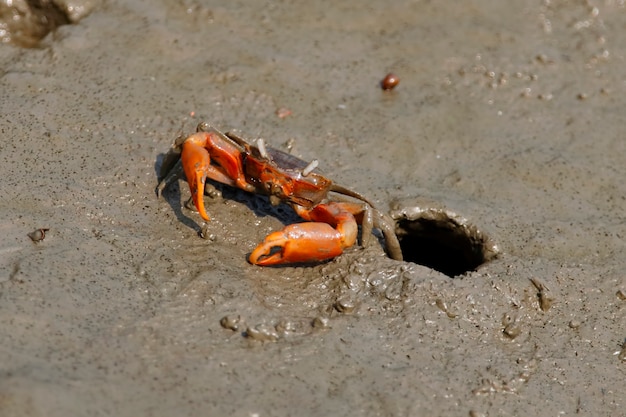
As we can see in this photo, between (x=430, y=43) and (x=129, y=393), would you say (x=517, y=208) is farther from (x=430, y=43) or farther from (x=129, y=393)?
(x=129, y=393)

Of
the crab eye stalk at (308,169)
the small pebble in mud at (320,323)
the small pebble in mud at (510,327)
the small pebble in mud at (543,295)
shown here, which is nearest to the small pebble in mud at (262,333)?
the small pebble in mud at (320,323)

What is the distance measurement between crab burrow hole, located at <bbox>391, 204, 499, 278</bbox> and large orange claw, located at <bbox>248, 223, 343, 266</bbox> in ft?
2.49

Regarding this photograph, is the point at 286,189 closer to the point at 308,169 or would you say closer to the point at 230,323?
the point at 308,169

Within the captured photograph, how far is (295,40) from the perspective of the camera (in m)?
5.73

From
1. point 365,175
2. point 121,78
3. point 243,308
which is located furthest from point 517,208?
point 121,78

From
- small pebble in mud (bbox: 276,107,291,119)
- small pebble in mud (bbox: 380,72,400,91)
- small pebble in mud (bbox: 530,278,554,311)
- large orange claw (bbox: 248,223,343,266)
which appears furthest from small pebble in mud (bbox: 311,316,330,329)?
small pebble in mud (bbox: 380,72,400,91)

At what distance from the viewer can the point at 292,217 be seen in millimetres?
4426

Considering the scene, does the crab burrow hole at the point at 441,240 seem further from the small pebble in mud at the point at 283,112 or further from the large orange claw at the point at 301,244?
the small pebble in mud at the point at 283,112

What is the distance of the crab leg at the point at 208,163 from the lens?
3969 mm

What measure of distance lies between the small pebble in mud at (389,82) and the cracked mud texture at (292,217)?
0.15 feet

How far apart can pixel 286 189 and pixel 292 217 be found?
0.40 m

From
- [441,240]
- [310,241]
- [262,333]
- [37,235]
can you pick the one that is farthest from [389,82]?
[37,235]

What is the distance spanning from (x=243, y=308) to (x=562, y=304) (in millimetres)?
1811

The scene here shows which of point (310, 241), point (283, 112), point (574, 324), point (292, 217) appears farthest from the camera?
point (283, 112)
